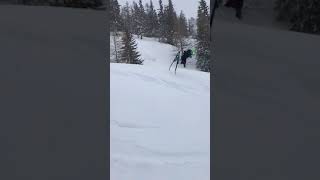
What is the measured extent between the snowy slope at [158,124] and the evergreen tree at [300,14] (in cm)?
390

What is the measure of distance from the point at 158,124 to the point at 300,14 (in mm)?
6872

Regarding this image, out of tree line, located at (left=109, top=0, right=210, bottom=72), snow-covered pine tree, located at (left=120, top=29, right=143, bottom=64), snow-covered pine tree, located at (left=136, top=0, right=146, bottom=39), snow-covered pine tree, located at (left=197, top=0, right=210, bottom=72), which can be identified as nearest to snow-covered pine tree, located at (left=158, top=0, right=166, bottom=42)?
tree line, located at (left=109, top=0, right=210, bottom=72)

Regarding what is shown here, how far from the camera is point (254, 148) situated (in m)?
3.97

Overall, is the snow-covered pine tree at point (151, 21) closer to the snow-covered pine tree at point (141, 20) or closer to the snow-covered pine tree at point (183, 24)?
the snow-covered pine tree at point (141, 20)

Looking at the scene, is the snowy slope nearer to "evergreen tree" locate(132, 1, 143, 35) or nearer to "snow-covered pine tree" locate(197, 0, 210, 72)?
"snow-covered pine tree" locate(197, 0, 210, 72)

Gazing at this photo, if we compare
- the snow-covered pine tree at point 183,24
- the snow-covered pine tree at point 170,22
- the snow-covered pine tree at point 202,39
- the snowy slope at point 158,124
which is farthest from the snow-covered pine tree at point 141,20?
the snowy slope at point 158,124

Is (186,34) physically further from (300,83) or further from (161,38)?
(300,83)

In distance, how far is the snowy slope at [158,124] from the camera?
773 centimetres

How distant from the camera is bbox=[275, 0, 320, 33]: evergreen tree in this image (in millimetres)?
3946

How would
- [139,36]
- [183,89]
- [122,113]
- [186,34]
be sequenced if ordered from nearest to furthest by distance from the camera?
[122,113] → [183,89] → [186,34] → [139,36]

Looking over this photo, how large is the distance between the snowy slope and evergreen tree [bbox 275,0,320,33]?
3900 mm

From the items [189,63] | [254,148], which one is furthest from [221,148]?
[189,63]
